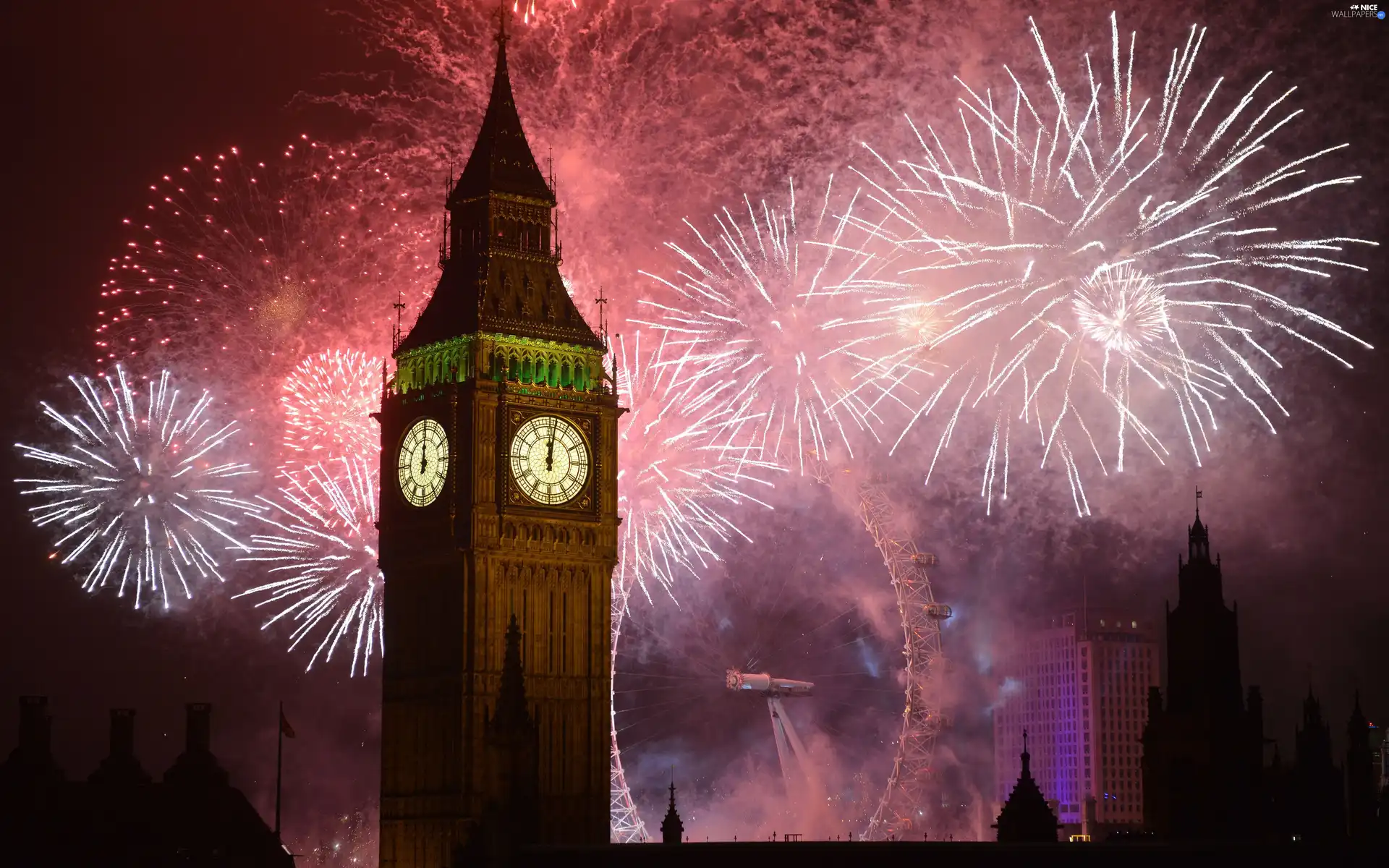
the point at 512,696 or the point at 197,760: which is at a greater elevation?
the point at 512,696

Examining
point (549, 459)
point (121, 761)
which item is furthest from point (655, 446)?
point (121, 761)

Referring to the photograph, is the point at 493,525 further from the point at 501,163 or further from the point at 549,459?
the point at 501,163

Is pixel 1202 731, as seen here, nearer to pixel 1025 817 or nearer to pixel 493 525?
pixel 1025 817

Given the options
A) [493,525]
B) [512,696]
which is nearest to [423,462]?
[493,525]

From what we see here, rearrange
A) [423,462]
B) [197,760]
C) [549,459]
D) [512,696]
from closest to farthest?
1. [512,696]
2. [549,459]
3. [423,462]
4. [197,760]

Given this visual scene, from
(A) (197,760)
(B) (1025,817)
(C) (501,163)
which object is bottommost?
(B) (1025,817)

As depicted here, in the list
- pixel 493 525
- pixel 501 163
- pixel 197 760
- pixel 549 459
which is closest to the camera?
pixel 493 525

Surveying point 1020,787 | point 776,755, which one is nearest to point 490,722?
point 1020,787

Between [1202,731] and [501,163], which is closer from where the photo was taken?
[1202,731]
